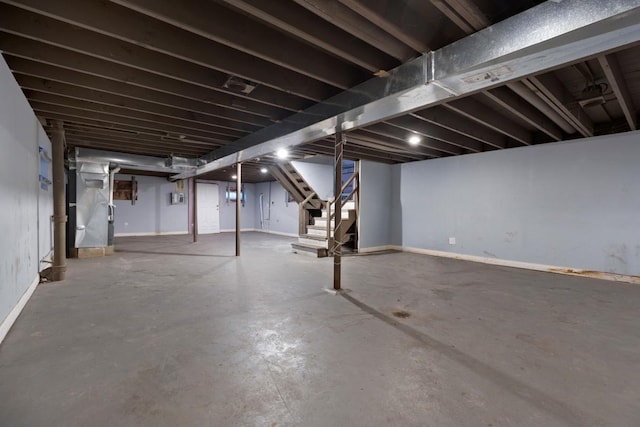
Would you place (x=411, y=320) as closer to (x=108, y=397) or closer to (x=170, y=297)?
(x=108, y=397)

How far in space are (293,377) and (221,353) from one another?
2.01 feet

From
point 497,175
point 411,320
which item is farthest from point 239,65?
point 497,175

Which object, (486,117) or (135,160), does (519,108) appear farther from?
(135,160)

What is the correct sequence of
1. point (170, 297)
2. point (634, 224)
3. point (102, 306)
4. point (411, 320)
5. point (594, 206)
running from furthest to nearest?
point (594, 206) → point (634, 224) → point (170, 297) → point (102, 306) → point (411, 320)

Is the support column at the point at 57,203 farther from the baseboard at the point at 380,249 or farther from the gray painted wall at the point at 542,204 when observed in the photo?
the gray painted wall at the point at 542,204

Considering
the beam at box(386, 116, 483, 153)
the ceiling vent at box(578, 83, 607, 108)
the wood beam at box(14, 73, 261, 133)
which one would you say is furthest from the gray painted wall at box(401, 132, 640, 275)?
the wood beam at box(14, 73, 261, 133)

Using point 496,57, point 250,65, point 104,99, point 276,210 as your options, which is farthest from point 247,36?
point 276,210

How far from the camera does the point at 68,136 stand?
5.11 meters

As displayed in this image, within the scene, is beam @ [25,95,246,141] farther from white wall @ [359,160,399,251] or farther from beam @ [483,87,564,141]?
beam @ [483,87,564,141]

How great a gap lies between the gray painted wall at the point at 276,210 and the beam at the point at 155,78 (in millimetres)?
6776

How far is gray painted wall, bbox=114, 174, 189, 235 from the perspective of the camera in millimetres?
9641

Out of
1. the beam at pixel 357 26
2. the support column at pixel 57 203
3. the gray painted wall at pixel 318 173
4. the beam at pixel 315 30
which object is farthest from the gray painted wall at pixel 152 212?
the beam at pixel 357 26

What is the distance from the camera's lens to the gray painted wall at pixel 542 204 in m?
4.39

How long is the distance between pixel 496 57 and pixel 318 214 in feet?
23.3
